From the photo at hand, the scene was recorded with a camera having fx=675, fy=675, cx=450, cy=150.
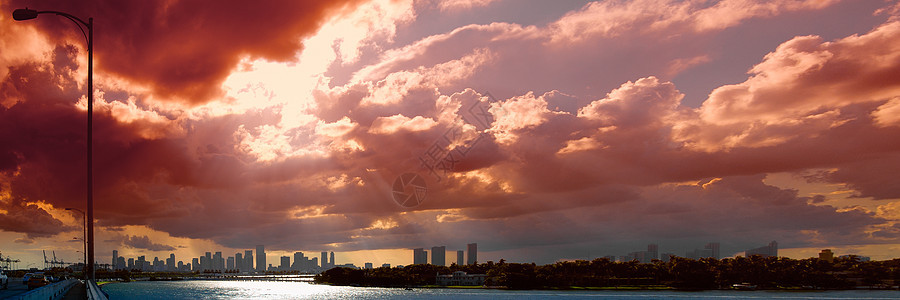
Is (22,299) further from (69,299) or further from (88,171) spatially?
(69,299)

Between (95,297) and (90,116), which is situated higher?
(90,116)

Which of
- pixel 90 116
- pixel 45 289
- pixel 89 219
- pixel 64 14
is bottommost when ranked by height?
pixel 45 289

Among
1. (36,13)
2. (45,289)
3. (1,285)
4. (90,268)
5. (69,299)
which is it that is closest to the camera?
(36,13)

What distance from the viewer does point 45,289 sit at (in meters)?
49.5

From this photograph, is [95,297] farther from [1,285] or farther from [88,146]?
[1,285]

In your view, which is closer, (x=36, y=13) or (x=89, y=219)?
(x=36, y=13)

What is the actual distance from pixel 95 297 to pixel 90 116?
9562 millimetres

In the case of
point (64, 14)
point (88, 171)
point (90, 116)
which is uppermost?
point (64, 14)

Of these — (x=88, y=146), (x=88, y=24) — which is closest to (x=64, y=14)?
(x=88, y=24)

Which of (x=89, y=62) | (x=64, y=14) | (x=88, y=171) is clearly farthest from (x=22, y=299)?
(x=64, y=14)

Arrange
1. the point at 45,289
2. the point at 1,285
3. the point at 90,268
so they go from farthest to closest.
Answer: the point at 1,285, the point at 45,289, the point at 90,268

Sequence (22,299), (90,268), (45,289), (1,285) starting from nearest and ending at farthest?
1. (22,299)
2. (90,268)
3. (45,289)
4. (1,285)

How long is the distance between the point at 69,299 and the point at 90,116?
90.0 feet

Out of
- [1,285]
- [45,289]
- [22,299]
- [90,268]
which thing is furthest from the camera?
[1,285]
